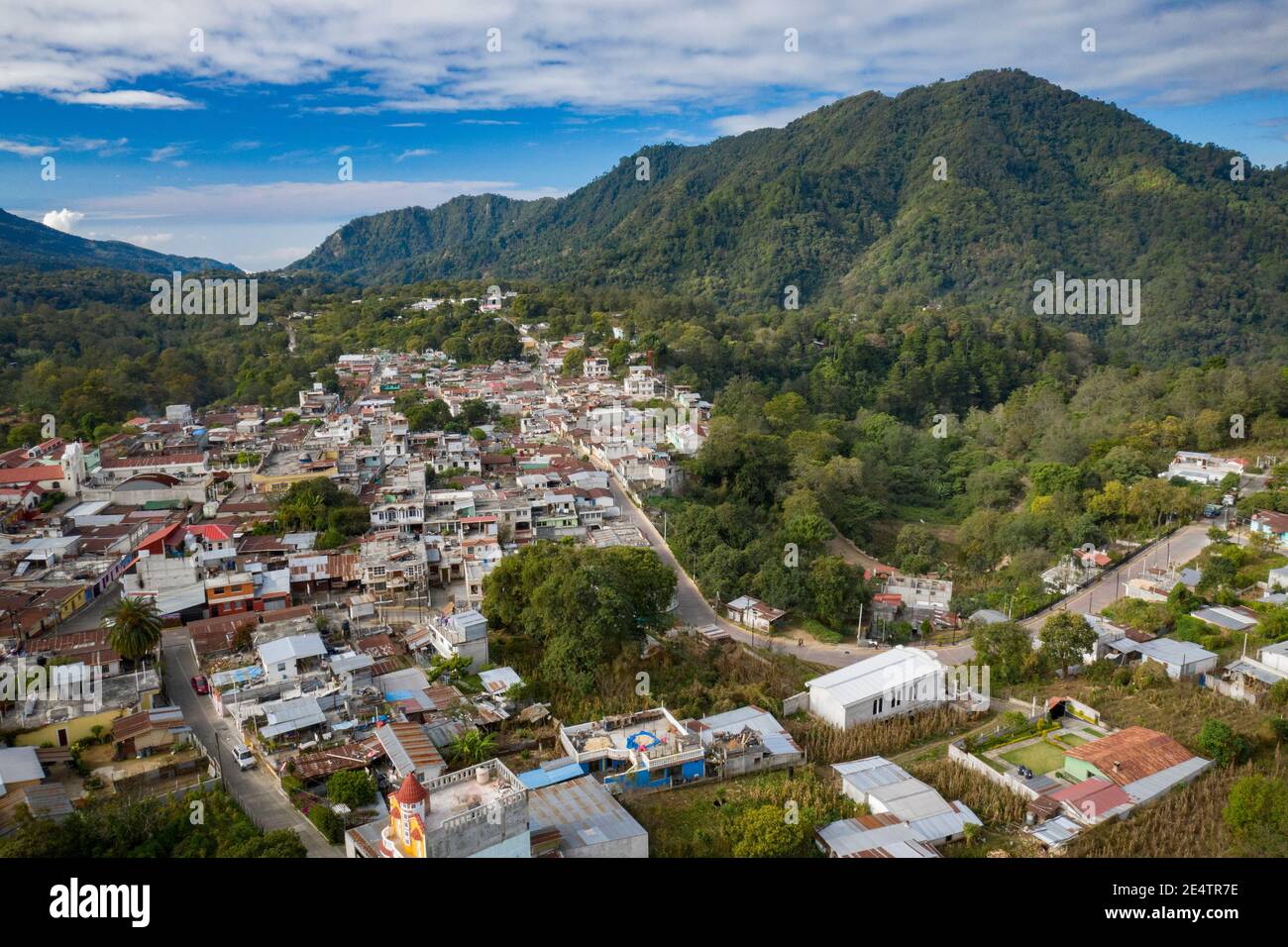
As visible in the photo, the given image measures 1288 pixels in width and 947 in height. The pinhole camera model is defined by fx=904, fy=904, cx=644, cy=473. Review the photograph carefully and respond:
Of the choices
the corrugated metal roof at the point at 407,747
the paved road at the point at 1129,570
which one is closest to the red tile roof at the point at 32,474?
the corrugated metal roof at the point at 407,747

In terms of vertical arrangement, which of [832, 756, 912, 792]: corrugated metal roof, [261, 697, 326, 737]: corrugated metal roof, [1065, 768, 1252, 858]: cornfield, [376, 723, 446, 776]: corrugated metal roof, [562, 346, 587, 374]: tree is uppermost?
[562, 346, 587, 374]: tree

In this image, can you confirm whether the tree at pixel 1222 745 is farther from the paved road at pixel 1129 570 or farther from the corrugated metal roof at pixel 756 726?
the corrugated metal roof at pixel 756 726

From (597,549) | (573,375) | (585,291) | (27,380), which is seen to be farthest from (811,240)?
(597,549)

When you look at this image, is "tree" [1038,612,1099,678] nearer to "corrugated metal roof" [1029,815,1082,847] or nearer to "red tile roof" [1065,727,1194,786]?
"red tile roof" [1065,727,1194,786]

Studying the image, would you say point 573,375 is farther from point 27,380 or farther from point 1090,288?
point 1090,288
